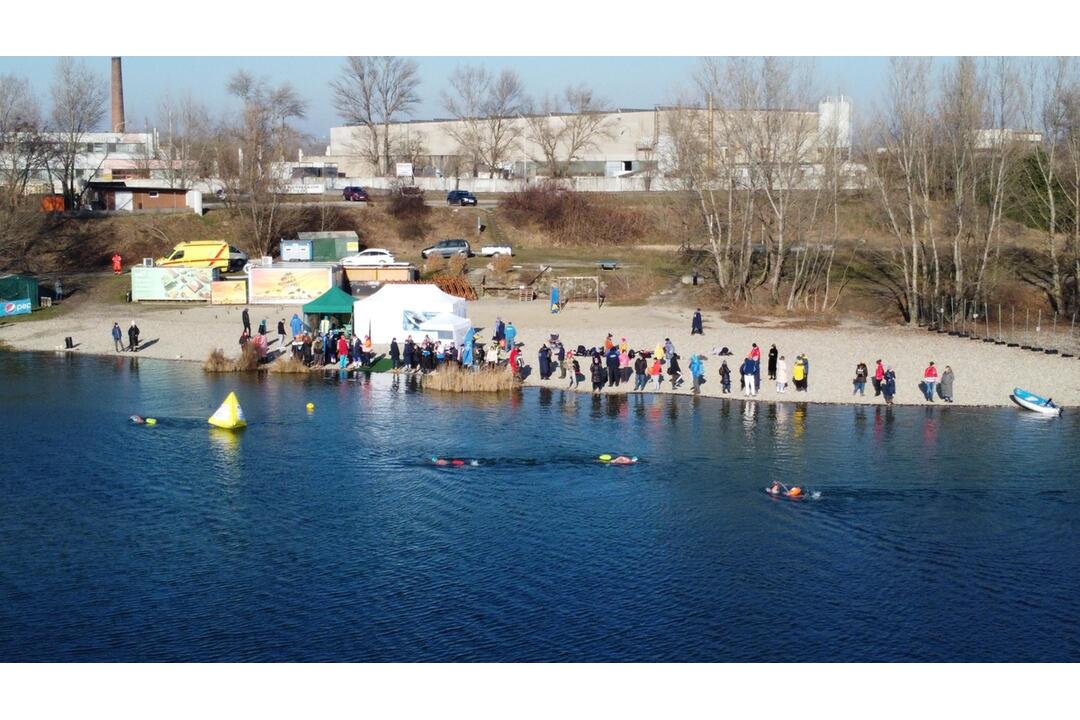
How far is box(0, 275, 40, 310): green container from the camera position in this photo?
49312 millimetres

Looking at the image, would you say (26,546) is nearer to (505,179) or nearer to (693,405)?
(693,405)

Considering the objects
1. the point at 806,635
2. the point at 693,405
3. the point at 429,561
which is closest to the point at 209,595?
the point at 429,561

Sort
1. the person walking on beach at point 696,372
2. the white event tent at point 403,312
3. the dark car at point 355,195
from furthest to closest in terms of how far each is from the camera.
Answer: the dark car at point 355,195 → the white event tent at point 403,312 → the person walking on beach at point 696,372

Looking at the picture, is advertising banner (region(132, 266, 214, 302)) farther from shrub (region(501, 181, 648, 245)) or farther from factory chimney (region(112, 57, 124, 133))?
factory chimney (region(112, 57, 124, 133))

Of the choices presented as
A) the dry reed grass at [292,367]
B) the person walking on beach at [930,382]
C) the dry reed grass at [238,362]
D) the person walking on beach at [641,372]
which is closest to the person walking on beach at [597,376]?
the person walking on beach at [641,372]

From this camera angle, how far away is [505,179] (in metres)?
85.1

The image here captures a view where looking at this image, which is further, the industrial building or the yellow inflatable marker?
the industrial building

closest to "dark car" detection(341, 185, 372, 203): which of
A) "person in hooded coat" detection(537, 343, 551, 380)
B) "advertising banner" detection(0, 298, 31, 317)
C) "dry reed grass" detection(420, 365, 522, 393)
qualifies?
"advertising banner" detection(0, 298, 31, 317)

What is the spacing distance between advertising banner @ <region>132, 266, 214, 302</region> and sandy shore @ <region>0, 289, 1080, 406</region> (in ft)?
2.92

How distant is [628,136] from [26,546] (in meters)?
75.2

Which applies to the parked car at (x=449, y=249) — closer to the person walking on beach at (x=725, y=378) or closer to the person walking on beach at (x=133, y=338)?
the person walking on beach at (x=133, y=338)

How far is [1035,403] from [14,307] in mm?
41558

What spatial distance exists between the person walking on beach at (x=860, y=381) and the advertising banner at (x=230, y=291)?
2838 cm

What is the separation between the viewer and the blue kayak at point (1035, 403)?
106 ft
